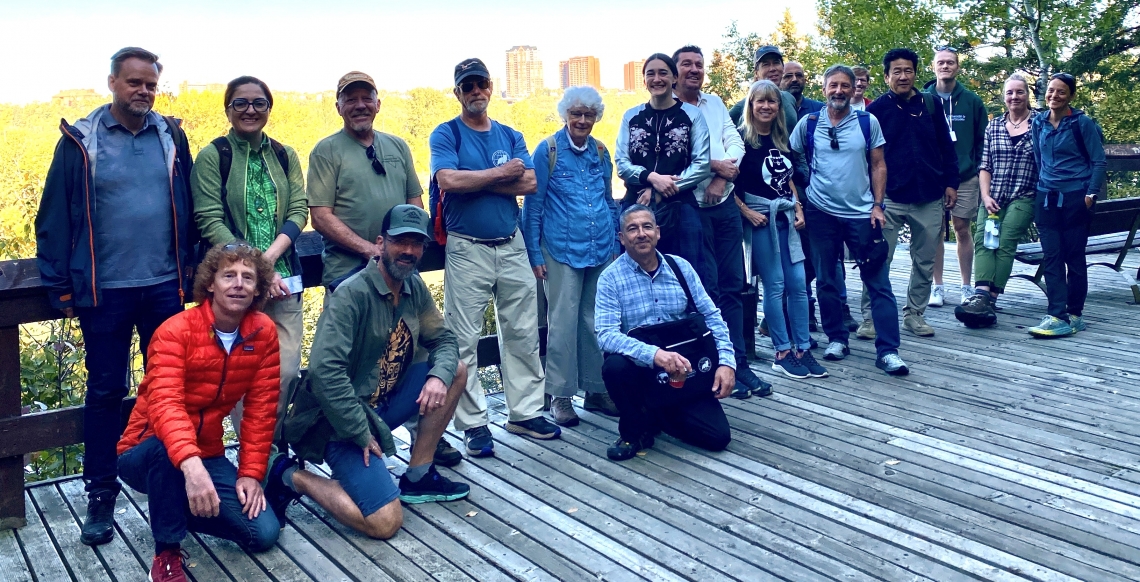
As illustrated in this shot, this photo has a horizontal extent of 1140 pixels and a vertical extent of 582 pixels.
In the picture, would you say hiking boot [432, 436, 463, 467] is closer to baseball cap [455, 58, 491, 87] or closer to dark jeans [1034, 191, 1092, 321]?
baseball cap [455, 58, 491, 87]

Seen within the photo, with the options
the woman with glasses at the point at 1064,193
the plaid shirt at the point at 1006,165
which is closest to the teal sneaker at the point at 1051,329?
the woman with glasses at the point at 1064,193

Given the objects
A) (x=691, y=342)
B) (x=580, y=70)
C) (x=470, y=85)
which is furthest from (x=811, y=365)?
(x=580, y=70)

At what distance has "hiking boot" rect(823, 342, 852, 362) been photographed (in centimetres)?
555

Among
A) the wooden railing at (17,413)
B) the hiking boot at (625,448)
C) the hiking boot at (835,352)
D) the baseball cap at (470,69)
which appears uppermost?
the baseball cap at (470,69)

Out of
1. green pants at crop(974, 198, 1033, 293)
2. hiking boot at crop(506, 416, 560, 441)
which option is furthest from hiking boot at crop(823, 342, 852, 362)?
hiking boot at crop(506, 416, 560, 441)

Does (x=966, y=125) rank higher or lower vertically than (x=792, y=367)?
higher

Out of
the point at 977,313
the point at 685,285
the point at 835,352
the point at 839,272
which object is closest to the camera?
the point at 685,285

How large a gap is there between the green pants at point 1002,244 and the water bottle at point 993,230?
2 cm

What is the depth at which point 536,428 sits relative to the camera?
14.6 feet

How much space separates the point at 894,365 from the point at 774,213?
1.05 meters

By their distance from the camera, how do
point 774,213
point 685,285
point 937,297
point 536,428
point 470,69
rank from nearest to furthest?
point 470,69 → point 685,285 → point 536,428 → point 774,213 → point 937,297

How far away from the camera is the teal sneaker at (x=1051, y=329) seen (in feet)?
19.6

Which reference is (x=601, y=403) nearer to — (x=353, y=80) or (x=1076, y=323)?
(x=353, y=80)

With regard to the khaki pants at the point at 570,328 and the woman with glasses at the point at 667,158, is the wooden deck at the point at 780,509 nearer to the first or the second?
the khaki pants at the point at 570,328
